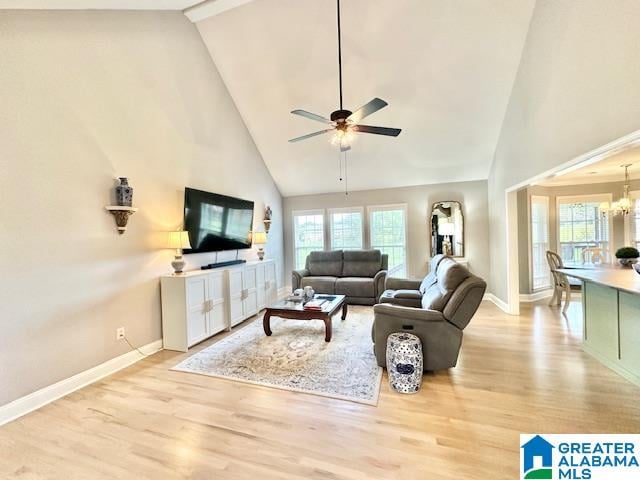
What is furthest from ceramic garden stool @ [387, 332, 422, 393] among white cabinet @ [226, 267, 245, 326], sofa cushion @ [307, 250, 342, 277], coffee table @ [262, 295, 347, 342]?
sofa cushion @ [307, 250, 342, 277]

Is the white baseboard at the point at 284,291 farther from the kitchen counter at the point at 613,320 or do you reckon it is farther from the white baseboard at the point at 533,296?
the kitchen counter at the point at 613,320

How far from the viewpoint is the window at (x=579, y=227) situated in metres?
5.81

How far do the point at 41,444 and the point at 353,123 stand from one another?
12.0ft

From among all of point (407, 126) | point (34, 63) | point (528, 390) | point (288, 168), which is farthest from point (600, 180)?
point (34, 63)

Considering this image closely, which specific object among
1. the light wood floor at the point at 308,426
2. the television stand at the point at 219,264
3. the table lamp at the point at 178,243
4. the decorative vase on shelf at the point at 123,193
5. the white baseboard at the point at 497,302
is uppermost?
the decorative vase on shelf at the point at 123,193

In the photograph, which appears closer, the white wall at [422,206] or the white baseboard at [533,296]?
the white baseboard at [533,296]

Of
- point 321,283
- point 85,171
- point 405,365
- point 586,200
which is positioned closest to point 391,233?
point 321,283

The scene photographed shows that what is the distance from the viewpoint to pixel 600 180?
18.7 feet

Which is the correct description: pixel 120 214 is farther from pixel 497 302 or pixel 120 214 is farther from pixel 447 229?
pixel 497 302

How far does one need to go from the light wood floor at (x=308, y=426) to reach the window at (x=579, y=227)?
13.4 feet

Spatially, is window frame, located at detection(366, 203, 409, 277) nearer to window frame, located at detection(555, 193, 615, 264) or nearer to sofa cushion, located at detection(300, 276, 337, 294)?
sofa cushion, located at detection(300, 276, 337, 294)

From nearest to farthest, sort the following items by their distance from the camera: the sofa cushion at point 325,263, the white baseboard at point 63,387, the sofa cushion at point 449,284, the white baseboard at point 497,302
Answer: the white baseboard at point 63,387 → the sofa cushion at point 449,284 → the white baseboard at point 497,302 → the sofa cushion at point 325,263

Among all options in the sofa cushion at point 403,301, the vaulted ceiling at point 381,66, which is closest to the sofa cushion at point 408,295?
the sofa cushion at point 403,301

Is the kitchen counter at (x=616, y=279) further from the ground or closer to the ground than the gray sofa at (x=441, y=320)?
further from the ground
